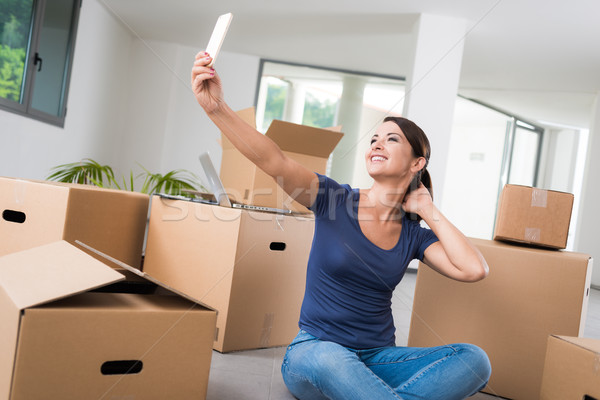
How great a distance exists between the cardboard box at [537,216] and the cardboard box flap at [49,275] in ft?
4.28

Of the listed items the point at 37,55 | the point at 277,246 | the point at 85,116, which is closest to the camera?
the point at 277,246

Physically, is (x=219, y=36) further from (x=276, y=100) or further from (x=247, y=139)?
(x=276, y=100)

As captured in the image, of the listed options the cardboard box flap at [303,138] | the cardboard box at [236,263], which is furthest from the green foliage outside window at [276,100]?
the cardboard box at [236,263]

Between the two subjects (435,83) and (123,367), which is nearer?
(123,367)

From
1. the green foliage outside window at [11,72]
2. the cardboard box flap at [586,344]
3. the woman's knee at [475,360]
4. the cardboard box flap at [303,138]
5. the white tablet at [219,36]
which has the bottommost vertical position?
the woman's knee at [475,360]

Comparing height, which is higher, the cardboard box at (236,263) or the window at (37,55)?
the window at (37,55)

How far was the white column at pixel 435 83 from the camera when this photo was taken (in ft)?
14.0

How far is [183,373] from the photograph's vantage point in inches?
41.9

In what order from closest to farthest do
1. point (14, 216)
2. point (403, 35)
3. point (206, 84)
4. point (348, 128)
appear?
point (206, 84), point (14, 216), point (403, 35), point (348, 128)

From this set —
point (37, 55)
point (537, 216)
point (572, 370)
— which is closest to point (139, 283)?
point (572, 370)

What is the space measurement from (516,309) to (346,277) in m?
0.68

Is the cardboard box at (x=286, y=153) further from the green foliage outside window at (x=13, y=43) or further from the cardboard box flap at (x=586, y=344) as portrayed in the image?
the green foliage outside window at (x=13, y=43)

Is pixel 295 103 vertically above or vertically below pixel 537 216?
above

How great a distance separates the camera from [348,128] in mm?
5883
